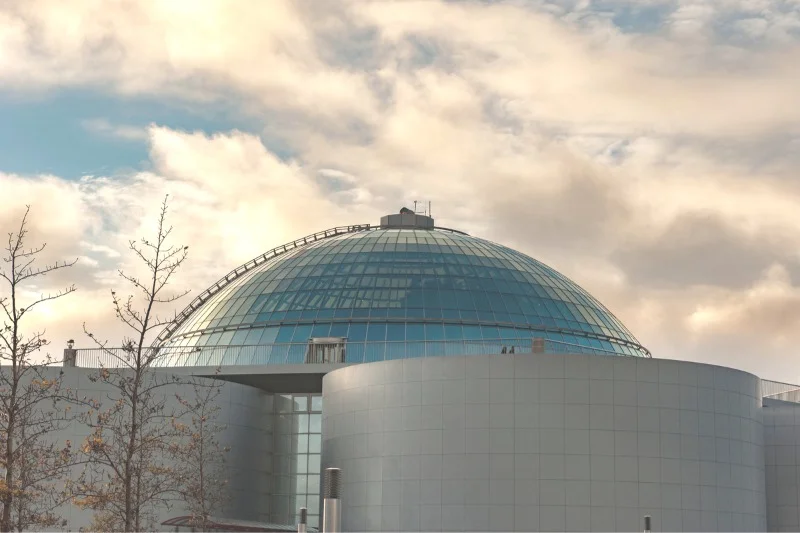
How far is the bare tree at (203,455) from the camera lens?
4991 cm

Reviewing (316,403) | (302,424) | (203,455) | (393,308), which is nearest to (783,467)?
(393,308)

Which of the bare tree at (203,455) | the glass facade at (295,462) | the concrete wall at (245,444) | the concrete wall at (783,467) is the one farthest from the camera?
the glass facade at (295,462)

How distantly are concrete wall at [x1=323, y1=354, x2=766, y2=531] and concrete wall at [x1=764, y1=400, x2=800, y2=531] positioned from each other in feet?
20.5

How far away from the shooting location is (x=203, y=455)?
174 feet

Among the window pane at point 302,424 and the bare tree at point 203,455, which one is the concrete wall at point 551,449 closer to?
the bare tree at point 203,455

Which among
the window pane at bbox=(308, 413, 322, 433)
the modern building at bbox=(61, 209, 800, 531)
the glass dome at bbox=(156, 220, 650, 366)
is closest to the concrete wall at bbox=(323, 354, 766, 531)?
the modern building at bbox=(61, 209, 800, 531)

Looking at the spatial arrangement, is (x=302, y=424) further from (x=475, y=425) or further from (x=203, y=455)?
(x=475, y=425)

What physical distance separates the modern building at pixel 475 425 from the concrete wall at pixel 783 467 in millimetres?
64

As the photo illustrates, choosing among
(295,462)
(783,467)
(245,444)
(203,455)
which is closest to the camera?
(203,455)

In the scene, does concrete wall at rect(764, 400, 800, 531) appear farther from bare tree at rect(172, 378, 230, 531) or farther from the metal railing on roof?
bare tree at rect(172, 378, 230, 531)

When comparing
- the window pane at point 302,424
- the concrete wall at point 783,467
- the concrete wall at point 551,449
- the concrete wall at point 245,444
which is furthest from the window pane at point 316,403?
the concrete wall at point 783,467

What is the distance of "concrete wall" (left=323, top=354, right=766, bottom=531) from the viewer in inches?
1863

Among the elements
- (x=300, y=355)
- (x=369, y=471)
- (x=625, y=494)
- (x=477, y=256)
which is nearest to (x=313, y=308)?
(x=300, y=355)

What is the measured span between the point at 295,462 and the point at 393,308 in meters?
10.1
